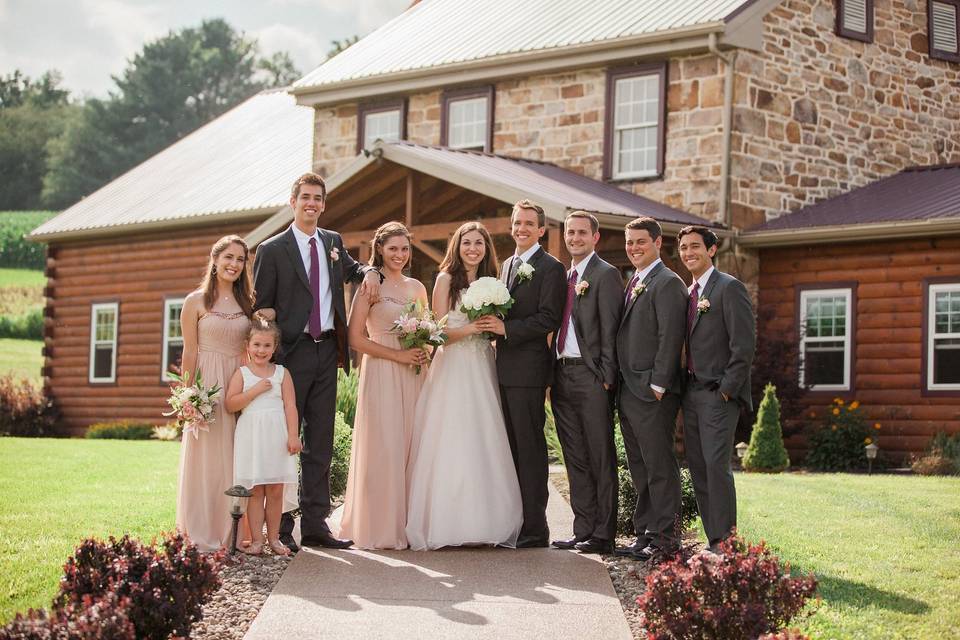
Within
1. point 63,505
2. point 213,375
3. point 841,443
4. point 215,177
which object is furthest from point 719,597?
point 215,177

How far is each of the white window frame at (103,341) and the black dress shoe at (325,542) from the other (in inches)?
685

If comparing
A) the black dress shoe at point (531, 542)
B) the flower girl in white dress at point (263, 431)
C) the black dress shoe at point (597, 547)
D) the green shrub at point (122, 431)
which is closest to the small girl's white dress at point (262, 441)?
the flower girl in white dress at point (263, 431)

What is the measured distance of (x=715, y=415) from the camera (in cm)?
755

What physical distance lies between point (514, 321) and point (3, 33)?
74.9 meters

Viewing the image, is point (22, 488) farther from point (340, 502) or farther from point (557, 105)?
point (557, 105)

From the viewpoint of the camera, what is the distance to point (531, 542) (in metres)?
8.23

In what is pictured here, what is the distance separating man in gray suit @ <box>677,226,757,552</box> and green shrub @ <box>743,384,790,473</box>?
801cm

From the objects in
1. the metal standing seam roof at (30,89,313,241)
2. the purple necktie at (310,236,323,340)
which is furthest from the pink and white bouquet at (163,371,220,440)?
the metal standing seam roof at (30,89,313,241)

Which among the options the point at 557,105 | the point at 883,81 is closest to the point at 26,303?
the point at 557,105

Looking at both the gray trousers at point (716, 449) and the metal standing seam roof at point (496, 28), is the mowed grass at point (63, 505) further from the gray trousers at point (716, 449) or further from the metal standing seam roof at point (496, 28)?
the metal standing seam roof at point (496, 28)

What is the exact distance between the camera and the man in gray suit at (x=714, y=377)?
7.50 metres

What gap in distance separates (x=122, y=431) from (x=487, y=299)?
1667cm

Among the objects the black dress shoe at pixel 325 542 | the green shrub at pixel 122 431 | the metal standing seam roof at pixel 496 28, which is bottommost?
the green shrub at pixel 122 431

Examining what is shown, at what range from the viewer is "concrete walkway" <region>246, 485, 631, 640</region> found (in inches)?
234
